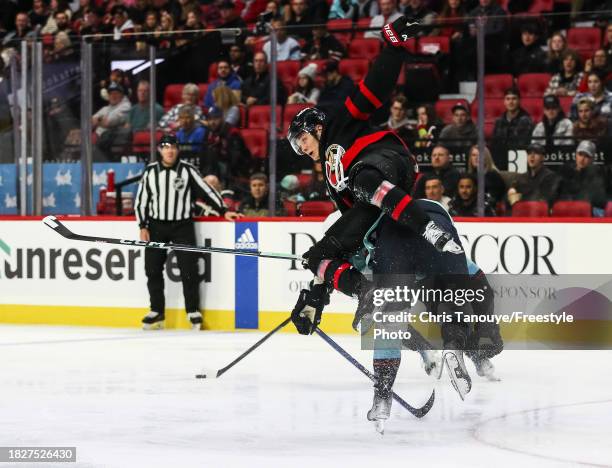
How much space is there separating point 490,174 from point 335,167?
3718 mm

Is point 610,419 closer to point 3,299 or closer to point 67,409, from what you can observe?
point 67,409

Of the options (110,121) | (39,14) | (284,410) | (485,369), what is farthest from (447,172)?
(39,14)

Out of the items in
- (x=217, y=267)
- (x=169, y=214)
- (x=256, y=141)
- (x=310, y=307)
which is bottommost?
→ (x=217, y=267)

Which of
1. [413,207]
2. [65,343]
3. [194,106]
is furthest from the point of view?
[194,106]

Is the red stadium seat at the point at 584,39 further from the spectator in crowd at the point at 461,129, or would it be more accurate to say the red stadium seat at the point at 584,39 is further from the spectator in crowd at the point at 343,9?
the spectator in crowd at the point at 343,9

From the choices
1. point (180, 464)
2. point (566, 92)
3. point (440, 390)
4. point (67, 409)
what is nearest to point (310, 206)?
point (566, 92)

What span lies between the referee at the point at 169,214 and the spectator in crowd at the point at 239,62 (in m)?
0.65

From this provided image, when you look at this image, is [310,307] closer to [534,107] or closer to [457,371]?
[457,371]

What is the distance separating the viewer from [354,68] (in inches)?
347

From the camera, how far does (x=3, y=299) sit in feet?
30.4

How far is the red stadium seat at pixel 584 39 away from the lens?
8359 mm

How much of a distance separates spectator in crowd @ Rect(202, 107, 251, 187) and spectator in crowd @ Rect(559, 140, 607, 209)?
2.15 m

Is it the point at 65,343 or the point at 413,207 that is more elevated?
the point at 413,207

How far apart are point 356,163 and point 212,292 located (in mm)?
4321
